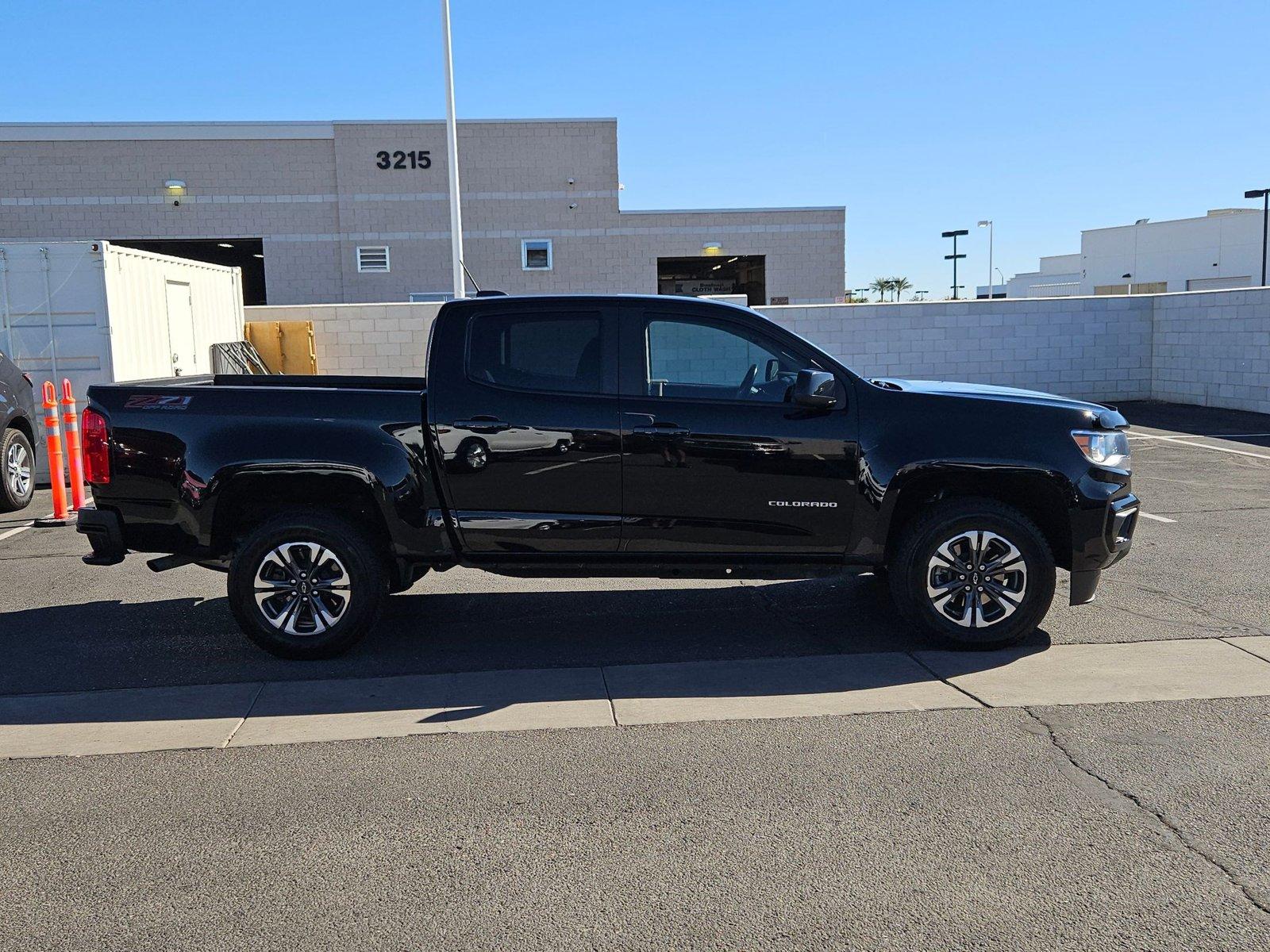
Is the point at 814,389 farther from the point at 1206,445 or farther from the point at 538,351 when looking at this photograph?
the point at 1206,445

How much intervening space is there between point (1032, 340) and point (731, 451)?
16.6m

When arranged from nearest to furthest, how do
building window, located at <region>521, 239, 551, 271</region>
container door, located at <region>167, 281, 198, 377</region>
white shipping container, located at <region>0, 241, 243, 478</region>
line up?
1. white shipping container, located at <region>0, 241, 243, 478</region>
2. container door, located at <region>167, 281, 198, 377</region>
3. building window, located at <region>521, 239, 551, 271</region>

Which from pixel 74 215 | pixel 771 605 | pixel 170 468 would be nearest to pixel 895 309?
pixel 771 605

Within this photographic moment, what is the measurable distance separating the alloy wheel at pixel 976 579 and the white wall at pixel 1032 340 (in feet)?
44.6

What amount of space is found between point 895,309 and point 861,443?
15.1 m

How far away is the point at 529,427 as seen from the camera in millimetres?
6195

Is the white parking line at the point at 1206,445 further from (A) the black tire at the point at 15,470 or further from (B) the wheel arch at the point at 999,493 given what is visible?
(A) the black tire at the point at 15,470

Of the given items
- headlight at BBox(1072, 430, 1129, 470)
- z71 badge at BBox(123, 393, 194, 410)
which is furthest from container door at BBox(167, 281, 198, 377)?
headlight at BBox(1072, 430, 1129, 470)

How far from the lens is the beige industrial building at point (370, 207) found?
34.0 m

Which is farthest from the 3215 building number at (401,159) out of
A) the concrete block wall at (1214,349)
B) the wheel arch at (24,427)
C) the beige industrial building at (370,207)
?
the wheel arch at (24,427)

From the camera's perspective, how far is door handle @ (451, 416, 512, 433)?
244 inches

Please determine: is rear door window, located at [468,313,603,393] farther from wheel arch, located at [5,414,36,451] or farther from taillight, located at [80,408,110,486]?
wheel arch, located at [5,414,36,451]

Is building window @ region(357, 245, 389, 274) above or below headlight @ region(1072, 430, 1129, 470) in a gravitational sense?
above

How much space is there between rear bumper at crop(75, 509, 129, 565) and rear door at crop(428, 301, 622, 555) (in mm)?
1893
